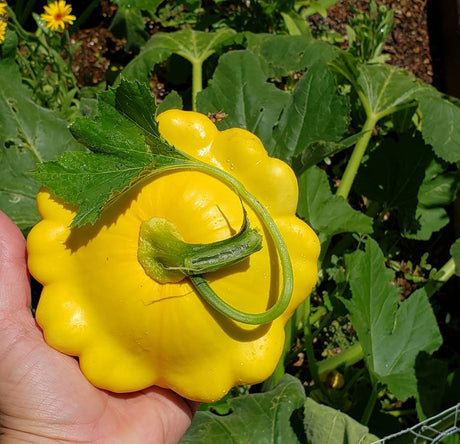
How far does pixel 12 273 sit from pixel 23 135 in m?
0.83

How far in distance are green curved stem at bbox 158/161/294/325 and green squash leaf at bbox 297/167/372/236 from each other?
27.3 inches

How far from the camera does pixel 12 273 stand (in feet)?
6.60

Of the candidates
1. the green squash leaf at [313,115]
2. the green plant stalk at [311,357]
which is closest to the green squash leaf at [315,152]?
the green squash leaf at [313,115]

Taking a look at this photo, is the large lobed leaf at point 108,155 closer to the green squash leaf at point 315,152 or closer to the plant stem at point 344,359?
the green squash leaf at point 315,152

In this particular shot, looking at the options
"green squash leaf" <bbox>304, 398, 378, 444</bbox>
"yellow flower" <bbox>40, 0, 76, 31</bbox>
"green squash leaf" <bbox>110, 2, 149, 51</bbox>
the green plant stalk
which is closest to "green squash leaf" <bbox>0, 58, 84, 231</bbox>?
"yellow flower" <bbox>40, 0, 76, 31</bbox>

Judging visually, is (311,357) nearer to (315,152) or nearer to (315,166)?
(315,166)

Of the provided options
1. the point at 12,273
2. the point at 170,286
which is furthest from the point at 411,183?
the point at 12,273

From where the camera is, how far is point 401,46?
12.1 ft

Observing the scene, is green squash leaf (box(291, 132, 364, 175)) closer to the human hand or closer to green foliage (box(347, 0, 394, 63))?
the human hand

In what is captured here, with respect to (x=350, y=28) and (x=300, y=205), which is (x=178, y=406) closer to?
(x=300, y=205)

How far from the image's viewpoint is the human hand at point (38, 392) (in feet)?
6.22

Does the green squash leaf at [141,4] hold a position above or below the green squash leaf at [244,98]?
above

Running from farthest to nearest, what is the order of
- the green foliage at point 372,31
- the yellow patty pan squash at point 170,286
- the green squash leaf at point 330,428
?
1. the green foliage at point 372,31
2. the green squash leaf at point 330,428
3. the yellow patty pan squash at point 170,286

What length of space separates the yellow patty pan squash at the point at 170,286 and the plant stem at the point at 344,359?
896 millimetres
